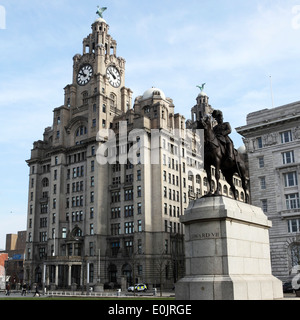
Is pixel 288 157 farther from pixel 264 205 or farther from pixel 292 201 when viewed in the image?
pixel 264 205

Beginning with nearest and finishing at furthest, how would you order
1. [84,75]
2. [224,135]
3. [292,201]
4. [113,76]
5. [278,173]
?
[224,135] → [292,201] → [278,173] → [84,75] → [113,76]

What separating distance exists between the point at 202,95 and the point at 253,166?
85.9 meters

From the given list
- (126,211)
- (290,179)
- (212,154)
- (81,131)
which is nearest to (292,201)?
(290,179)

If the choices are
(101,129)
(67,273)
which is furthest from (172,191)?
(67,273)

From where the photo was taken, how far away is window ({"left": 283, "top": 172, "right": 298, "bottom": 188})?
58438 millimetres

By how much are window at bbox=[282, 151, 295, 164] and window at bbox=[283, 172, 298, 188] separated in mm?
1807

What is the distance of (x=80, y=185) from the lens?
100375 mm

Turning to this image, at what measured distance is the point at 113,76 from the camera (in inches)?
4390

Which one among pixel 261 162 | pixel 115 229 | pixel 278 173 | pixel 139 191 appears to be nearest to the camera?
pixel 278 173

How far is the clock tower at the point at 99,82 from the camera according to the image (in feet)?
331

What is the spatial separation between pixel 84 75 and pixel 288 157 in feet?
224

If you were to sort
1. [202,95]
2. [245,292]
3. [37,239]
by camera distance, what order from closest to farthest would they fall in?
1. [245,292]
2. [37,239]
3. [202,95]

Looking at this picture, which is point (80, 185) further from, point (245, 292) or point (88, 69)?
point (245, 292)
